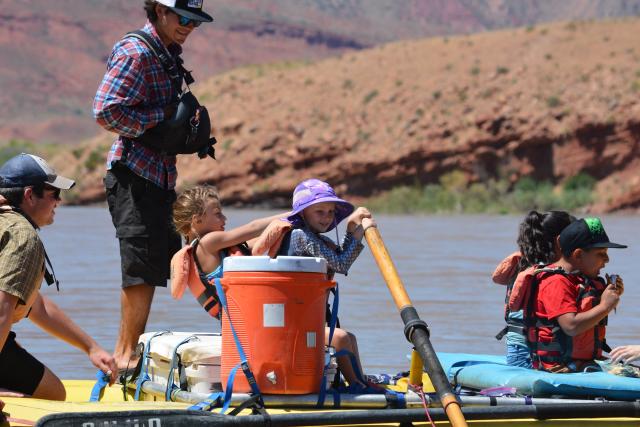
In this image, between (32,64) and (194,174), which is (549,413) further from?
(32,64)

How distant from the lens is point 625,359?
246 inches

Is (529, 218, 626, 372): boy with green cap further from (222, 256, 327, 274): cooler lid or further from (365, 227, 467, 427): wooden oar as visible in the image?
(222, 256, 327, 274): cooler lid

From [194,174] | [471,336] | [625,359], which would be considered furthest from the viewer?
[194,174]

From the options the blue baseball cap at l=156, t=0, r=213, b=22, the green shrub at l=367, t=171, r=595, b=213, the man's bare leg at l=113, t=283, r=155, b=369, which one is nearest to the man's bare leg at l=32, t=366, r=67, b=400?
the man's bare leg at l=113, t=283, r=155, b=369

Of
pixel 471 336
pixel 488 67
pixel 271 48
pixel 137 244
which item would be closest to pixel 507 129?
pixel 488 67

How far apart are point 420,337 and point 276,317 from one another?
0.58m

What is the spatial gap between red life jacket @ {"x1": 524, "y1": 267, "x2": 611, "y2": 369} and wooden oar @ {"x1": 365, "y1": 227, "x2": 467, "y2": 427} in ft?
2.50

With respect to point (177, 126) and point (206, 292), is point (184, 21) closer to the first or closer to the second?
point (177, 126)

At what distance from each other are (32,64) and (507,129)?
111485 mm

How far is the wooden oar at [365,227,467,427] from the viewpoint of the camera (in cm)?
533

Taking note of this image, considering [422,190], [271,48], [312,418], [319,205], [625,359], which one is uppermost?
[271,48]

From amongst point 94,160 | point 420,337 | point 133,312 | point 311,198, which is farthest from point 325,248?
point 94,160

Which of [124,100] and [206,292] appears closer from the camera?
[206,292]

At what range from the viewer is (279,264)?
18.0ft
